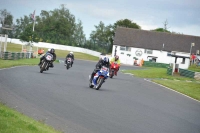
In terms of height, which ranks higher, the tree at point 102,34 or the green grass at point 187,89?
the tree at point 102,34

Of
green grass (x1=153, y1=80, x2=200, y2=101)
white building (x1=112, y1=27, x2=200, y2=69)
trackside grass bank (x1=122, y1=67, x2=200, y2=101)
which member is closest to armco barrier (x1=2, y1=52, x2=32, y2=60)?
trackside grass bank (x1=122, y1=67, x2=200, y2=101)

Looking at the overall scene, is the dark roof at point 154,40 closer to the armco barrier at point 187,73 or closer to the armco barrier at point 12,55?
the armco barrier at point 187,73

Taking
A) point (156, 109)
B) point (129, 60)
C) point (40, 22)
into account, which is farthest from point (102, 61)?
point (40, 22)

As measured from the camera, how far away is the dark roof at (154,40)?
346 feet

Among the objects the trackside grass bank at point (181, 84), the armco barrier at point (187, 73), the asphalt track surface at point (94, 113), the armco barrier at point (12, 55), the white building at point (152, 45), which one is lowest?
the trackside grass bank at point (181, 84)

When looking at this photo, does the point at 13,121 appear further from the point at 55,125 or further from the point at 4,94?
the point at 4,94

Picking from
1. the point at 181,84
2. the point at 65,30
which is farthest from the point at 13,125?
the point at 65,30

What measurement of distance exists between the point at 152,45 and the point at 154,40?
2.01 m

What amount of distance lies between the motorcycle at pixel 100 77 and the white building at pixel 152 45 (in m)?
80.5

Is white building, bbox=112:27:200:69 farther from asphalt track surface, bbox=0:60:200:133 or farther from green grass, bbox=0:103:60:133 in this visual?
green grass, bbox=0:103:60:133

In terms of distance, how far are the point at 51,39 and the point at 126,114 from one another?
9370cm

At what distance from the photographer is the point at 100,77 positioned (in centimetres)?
2252

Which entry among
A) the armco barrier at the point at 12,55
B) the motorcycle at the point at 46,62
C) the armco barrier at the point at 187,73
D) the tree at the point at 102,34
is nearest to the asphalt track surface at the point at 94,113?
the motorcycle at the point at 46,62

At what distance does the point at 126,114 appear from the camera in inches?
569
